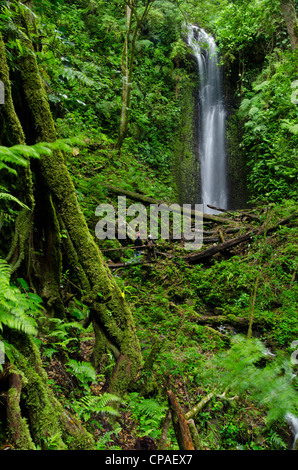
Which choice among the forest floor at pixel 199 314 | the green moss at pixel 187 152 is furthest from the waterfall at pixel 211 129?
the forest floor at pixel 199 314

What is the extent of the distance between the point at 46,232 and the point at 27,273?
51 centimetres

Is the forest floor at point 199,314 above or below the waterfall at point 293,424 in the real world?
above

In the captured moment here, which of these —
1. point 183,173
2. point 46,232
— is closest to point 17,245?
point 46,232

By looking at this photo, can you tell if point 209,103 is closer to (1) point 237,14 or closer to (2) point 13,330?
(1) point 237,14

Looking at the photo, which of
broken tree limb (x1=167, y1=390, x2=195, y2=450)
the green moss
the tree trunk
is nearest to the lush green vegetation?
broken tree limb (x1=167, y1=390, x2=195, y2=450)

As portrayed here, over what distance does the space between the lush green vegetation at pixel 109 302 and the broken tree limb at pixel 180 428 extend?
453 millimetres

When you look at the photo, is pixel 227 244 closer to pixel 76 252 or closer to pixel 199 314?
pixel 199 314

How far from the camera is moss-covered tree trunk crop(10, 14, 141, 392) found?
9.66ft

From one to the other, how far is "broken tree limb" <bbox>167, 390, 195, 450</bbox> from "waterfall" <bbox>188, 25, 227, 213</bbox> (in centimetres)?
1361

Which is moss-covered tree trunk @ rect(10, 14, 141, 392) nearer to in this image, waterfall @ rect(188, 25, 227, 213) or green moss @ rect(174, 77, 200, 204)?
green moss @ rect(174, 77, 200, 204)

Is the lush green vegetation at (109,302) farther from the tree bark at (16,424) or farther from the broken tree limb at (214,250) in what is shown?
the broken tree limb at (214,250)

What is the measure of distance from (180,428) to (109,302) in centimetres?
147

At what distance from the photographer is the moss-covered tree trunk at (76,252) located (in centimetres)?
294

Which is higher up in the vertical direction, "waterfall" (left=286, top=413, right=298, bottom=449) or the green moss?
the green moss
